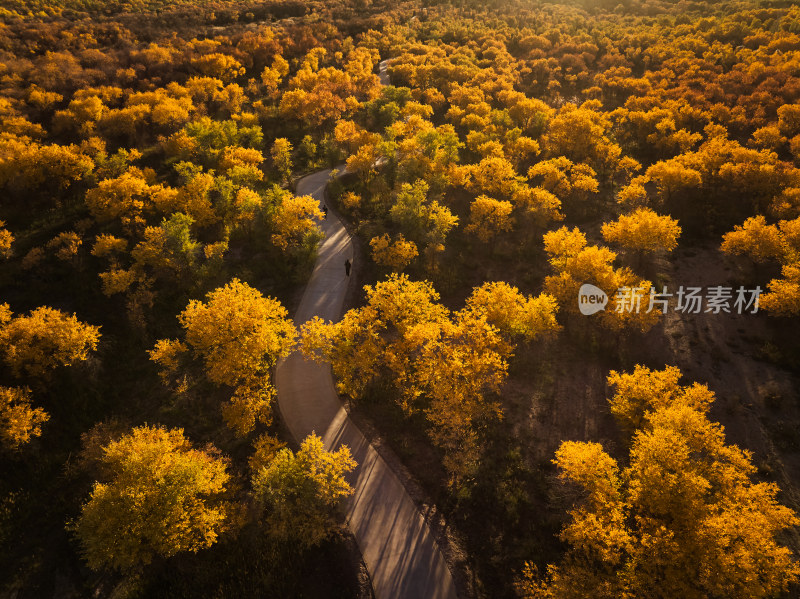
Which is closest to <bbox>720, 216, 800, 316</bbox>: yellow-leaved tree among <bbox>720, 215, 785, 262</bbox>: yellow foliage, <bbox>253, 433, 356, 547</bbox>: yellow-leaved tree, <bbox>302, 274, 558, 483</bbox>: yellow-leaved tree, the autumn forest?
<bbox>720, 215, 785, 262</bbox>: yellow foliage

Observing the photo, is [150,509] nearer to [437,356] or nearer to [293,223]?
[437,356]

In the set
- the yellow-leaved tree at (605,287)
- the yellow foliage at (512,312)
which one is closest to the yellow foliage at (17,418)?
the yellow foliage at (512,312)

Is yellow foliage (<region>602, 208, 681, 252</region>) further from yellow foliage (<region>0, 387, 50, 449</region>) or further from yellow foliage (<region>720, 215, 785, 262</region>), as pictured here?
yellow foliage (<region>0, 387, 50, 449</region>)

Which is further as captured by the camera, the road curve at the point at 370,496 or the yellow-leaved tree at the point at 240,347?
the yellow-leaved tree at the point at 240,347

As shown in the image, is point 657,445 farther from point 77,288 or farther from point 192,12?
point 192,12

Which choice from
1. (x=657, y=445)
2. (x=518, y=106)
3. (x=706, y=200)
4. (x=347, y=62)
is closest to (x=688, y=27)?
(x=518, y=106)

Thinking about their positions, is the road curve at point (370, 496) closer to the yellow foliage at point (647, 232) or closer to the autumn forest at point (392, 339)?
the autumn forest at point (392, 339)

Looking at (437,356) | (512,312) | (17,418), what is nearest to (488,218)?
(512,312)
